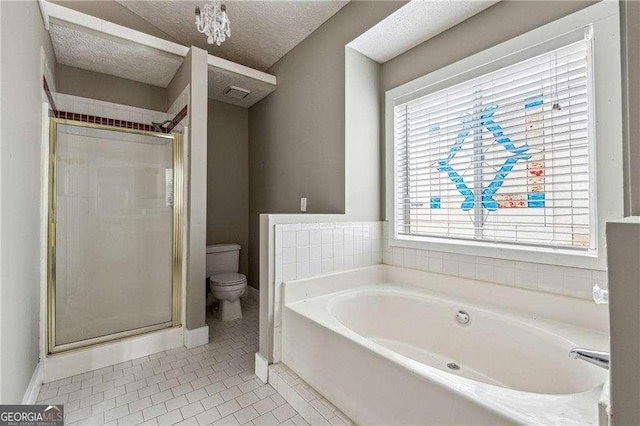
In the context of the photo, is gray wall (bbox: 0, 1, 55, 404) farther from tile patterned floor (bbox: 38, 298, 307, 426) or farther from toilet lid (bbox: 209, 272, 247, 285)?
toilet lid (bbox: 209, 272, 247, 285)

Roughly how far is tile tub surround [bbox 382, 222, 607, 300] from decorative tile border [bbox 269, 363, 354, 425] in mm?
1164

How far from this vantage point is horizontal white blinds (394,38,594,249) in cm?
150

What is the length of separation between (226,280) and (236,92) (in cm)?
201

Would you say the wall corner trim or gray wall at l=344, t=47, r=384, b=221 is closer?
gray wall at l=344, t=47, r=384, b=221

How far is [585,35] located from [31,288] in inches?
128

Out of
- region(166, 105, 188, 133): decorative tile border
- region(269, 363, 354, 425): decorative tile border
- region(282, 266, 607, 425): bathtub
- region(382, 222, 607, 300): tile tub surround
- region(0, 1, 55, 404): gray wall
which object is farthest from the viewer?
region(166, 105, 188, 133): decorative tile border

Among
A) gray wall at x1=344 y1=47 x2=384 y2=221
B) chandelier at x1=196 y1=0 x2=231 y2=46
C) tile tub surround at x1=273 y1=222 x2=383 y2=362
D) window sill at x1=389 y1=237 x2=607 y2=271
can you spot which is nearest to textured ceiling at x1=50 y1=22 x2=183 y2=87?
chandelier at x1=196 y1=0 x2=231 y2=46

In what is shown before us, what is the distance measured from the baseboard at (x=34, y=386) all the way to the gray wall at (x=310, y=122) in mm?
1965

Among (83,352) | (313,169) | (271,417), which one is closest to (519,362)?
(271,417)

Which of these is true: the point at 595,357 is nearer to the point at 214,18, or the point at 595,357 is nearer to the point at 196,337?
the point at 214,18

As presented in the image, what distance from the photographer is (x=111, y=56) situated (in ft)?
8.08

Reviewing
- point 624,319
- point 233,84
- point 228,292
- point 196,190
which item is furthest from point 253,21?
point 624,319

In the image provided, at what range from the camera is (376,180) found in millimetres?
2445

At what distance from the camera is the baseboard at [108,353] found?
1837 mm
